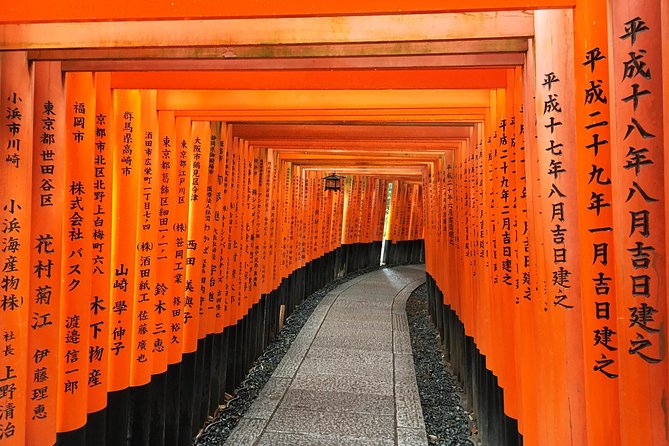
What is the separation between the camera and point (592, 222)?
205cm

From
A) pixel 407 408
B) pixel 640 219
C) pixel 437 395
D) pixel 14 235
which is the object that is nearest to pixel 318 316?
pixel 437 395

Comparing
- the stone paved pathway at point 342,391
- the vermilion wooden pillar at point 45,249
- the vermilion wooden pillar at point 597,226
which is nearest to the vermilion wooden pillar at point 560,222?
the vermilion wooden pillar at point 597,226

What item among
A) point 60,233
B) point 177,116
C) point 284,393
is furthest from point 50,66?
point 284,393

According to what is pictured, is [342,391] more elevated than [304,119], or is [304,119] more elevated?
[304,119]

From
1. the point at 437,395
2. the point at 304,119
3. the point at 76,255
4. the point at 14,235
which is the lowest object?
the point at 437,395

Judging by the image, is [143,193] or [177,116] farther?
[177,116]

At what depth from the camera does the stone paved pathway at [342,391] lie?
5.78 metres

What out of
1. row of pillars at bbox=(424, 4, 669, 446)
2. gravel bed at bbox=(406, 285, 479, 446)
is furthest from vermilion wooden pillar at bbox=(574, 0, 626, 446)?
Result: gravel bed at bbox=(406, 285, 479, 446)

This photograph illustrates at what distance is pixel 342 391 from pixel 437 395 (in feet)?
5.01

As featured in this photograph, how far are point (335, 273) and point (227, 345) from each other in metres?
11.0

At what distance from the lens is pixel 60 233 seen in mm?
3088

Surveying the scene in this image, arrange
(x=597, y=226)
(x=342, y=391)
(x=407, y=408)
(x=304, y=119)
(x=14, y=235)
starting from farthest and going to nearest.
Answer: (x=342, y=391) → (x=407, y=408) → (x=304, y=119) → (x=14, y=235) → (x=597, y=226)

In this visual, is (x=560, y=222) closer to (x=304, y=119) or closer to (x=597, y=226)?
(x=597, y=226)

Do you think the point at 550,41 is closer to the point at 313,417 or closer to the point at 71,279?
the point at 71,279
